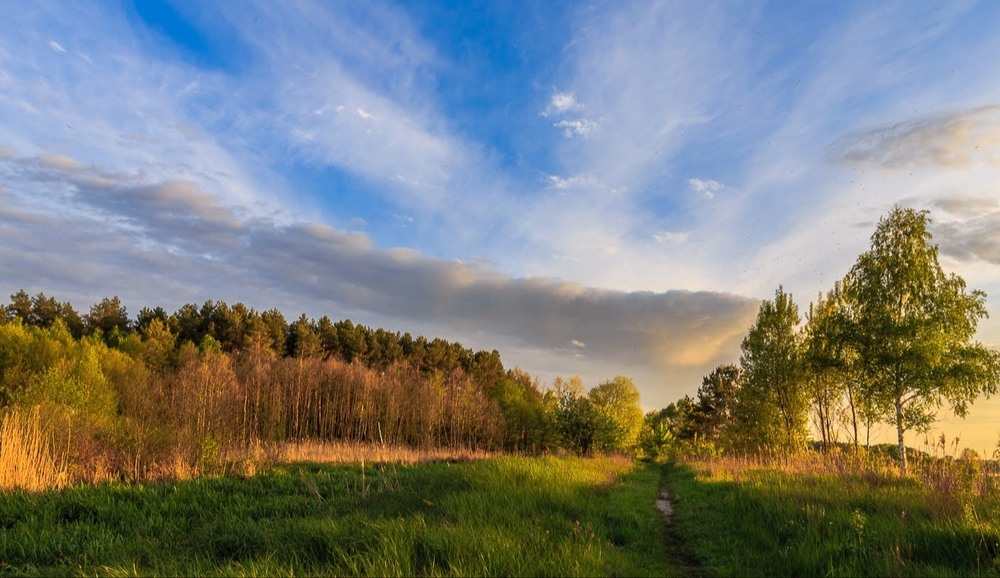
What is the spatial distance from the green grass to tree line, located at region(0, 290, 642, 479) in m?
15.2

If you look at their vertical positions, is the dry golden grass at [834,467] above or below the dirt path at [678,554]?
above

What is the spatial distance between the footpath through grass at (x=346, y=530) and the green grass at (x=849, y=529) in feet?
3.72

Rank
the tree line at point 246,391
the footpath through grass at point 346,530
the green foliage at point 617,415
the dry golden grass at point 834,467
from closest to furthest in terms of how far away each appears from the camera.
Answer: the footpath through grass at point 346,530 → the dry golden grass at point 834,467 → the tree line at point 246,391 → the green foliage at point 617,415

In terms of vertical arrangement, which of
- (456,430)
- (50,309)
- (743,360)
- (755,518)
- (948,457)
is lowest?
(456,430)

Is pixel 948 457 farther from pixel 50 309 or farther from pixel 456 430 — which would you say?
pixel 50 309

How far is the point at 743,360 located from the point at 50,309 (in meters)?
77.0

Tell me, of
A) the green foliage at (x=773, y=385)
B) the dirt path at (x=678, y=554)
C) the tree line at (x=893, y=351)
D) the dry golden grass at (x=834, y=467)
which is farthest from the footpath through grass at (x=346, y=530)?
the green foliage at (x=773, y=385)

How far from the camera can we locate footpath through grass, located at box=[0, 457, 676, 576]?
215 inches

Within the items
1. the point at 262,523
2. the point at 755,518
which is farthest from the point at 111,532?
the point at 755,518

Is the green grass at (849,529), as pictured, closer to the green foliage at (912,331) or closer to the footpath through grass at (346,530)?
the footpath through grass at (346,530)

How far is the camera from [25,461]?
→ 12742 millimetres

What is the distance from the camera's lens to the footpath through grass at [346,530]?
17.9 ft

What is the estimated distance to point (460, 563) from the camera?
5.18 meters

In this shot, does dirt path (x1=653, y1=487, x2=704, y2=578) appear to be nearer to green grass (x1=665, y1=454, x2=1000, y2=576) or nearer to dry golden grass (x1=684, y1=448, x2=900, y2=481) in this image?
green grass (x1=665, y1=454, x2=1000, y2=576)
